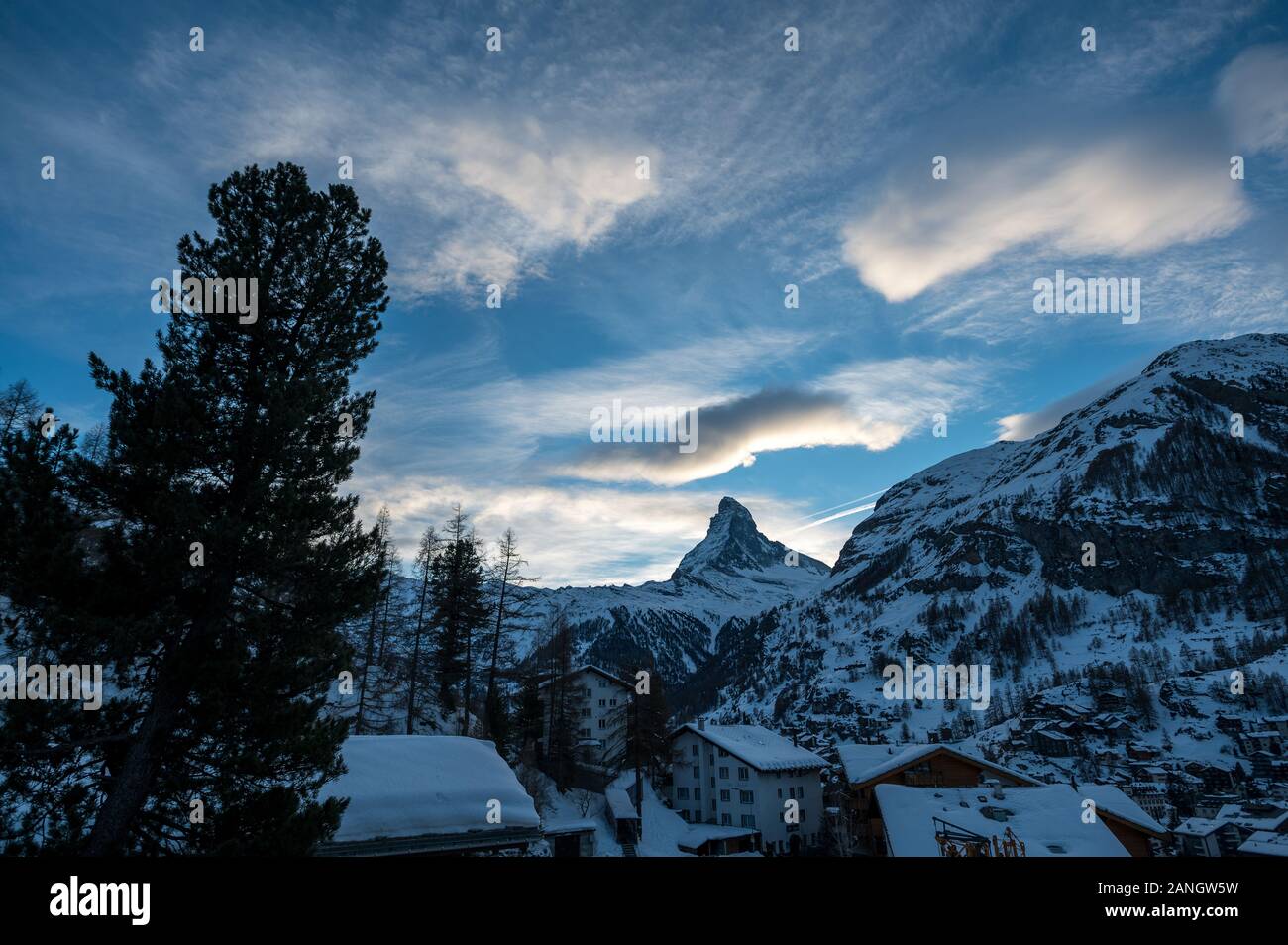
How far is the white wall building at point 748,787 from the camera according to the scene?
57219 millimetres

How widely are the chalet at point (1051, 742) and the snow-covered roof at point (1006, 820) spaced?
4887 inches

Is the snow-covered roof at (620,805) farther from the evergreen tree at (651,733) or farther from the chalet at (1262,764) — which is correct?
the chalet at (1262,764)

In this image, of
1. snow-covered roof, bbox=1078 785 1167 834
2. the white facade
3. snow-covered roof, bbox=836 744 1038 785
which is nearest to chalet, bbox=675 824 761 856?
the white facade

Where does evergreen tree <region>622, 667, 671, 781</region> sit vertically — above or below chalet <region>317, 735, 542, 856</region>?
below

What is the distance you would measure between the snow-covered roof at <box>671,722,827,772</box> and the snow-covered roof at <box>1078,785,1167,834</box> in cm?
2801

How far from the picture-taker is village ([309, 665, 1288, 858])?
50.1ft

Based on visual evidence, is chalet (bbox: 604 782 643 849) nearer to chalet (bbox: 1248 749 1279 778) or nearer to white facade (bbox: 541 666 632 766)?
white facade (bbox: 541 666 632 766)

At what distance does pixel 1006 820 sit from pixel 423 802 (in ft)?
92.6

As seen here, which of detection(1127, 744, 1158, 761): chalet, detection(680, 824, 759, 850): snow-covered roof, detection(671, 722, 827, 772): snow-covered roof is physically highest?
detection(671, 722, 827, 772): snow-covered roof

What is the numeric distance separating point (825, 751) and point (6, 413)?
511 feet

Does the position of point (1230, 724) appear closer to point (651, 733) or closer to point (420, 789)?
point (651, 733)
